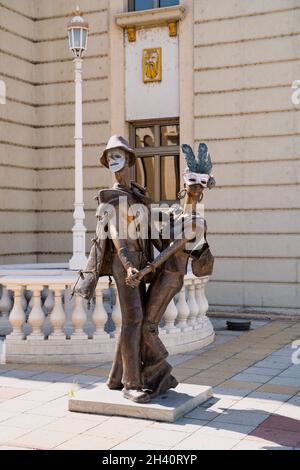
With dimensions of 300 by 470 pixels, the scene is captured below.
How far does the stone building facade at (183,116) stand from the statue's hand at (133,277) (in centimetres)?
743

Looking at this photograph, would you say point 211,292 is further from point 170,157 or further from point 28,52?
point 28,52

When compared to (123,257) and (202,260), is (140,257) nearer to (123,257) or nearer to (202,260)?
(123,257)

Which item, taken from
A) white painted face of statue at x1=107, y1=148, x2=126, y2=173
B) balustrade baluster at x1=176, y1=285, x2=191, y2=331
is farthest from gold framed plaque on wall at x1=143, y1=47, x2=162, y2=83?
white painted face of statue at x1=107, y1=148, x2=126, y2=173

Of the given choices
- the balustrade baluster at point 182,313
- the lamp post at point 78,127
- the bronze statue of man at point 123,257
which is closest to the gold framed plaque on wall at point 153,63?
the lamp post at point 78,127

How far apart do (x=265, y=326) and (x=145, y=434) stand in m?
6.82

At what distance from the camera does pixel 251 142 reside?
43.8 feet

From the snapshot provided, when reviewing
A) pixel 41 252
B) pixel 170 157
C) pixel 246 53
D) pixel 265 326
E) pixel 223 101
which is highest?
pixel 246 53

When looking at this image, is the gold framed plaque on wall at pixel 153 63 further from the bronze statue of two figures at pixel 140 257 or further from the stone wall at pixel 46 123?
the bronze statue of two figures at pixel 140 257

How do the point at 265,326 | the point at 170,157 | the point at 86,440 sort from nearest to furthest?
the point at 86,440 → the point at 265,326 → the point at 170,157

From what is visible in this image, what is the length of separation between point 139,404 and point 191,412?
0.55 m

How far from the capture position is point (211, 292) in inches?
541

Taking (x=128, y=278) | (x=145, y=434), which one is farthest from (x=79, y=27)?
(x=145, y=434)

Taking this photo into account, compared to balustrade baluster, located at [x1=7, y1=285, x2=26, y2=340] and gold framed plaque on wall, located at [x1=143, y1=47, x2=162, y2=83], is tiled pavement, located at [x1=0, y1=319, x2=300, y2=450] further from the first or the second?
gold framed plaque on wall, located at [x1=143, y1=47, x2=162, y2=83]

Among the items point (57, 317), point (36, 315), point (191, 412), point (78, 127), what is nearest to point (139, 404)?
point (191, 412)
